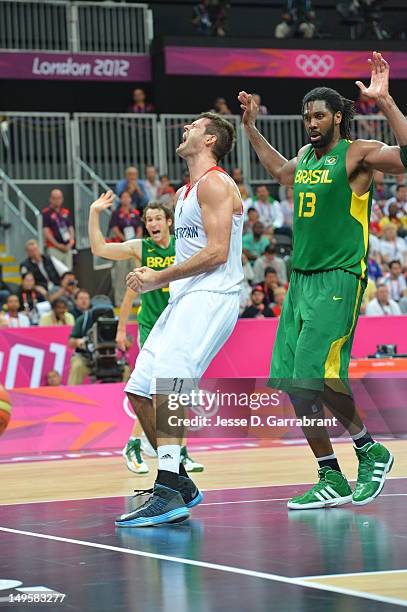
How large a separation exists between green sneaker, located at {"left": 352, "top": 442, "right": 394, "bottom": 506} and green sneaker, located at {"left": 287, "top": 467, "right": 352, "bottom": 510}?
0.31ft

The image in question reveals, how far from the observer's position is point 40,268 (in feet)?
66.6

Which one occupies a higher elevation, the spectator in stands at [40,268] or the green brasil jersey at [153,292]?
the spectator in stands at [40,268]

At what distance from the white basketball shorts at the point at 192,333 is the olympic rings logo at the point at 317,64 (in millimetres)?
20824

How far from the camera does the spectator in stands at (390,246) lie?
22.4 metres

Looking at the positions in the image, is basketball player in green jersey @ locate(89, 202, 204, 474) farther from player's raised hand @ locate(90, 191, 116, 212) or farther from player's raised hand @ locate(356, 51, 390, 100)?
player's raised hand @ locate(356, 51, 390, 100)

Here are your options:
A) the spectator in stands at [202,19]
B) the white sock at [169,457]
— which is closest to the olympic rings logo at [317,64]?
the spectator in stands at [202,19]

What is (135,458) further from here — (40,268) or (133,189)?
(133,189)

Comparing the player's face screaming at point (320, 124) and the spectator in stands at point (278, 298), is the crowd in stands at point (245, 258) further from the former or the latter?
the player's face screaming at point (320, 124)

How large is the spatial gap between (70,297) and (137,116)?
21.5 ft

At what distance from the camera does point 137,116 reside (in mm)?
24766

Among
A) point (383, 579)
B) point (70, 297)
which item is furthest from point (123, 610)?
point (70, 297)

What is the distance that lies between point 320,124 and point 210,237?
1148 millimetres

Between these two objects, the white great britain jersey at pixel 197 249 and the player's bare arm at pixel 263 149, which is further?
the player's bare arm at pixel 263 149

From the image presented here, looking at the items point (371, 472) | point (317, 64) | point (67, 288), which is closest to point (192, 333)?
point (371, 472)
